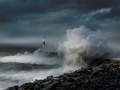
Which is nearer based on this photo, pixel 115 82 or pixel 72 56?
pixel 115 82

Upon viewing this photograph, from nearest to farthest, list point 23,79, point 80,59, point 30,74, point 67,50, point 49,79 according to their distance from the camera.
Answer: point 49,79 → point 23,79 → point 30,74 → point 80,59 → point 67,50

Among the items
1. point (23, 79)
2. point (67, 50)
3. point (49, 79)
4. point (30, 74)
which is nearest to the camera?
point (49, 79)

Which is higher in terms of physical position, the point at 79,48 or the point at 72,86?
the point at 79,48

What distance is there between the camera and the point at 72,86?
21688 mm

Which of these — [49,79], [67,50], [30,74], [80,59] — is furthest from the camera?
[67,50]

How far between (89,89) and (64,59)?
21397mm

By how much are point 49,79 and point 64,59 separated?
17883 millimetres

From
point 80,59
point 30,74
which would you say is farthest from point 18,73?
point 80,59

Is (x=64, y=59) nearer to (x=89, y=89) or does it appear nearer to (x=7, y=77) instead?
(x=7, y=77)

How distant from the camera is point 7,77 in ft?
109

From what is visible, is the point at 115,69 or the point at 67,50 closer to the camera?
the point at 115,69

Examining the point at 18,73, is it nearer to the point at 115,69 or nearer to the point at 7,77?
the point at 7,77

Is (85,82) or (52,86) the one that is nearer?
(52,86)

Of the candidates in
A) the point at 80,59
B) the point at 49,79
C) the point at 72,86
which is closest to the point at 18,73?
the point at 80,59
